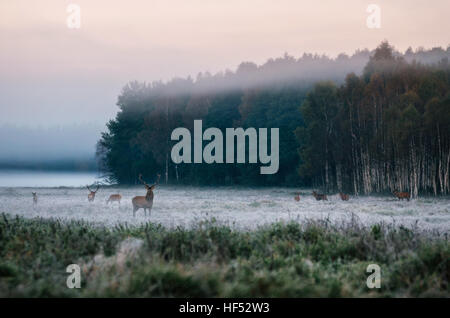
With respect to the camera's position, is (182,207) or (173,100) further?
(173,100)

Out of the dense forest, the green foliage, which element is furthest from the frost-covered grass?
the dense forest

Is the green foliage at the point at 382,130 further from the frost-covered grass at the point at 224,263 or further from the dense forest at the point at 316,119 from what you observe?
the frost-covered grass at the point at 224,263

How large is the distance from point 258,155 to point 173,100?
1637cm

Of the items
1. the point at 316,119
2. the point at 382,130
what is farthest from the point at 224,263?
the point at 316,119

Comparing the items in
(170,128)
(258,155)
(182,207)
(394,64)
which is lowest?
(182,207)

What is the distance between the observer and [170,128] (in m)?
59.2

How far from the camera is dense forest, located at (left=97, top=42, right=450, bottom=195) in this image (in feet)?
110

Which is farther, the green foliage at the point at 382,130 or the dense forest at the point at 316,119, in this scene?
the dense forest at the point at 316,119

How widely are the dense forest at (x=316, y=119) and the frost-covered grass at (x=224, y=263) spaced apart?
24.7 metres

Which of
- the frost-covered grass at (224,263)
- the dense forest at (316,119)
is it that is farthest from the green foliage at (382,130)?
the frost-covered grass at (224,263)

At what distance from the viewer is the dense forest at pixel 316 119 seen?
3359 cm

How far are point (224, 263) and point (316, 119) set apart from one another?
37162 millimetres
